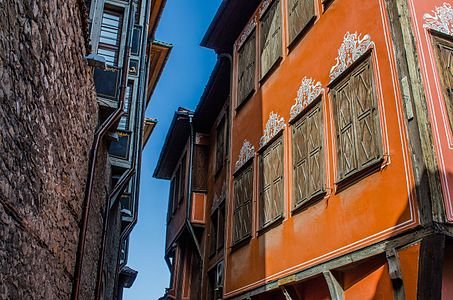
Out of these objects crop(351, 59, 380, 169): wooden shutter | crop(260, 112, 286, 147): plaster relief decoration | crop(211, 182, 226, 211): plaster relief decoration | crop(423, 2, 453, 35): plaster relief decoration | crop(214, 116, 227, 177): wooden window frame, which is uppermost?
crop(214, 116, 227, 177): wooden window frame

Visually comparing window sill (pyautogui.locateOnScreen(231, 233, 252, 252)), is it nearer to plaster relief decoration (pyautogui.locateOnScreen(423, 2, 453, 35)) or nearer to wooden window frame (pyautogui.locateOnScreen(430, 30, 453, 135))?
wooden window frame (pyautogui.locateOnScreen(430, 30, 453, 135))

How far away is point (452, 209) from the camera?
4734 millimetres

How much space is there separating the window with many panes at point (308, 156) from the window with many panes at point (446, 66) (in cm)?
194

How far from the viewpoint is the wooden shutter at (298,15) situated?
814cm

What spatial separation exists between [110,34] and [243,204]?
4615 millimetres

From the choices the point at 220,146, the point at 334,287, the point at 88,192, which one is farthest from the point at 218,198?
the point at 334,287

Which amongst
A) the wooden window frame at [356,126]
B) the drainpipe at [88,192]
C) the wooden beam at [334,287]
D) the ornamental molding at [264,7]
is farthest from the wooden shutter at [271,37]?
the wooden beam at [334,287]

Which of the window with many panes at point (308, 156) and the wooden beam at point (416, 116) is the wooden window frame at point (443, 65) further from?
the window with many panes at point (308, 156)

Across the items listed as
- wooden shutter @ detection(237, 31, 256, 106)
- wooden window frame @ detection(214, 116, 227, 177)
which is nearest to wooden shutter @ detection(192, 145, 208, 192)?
wooden window frame @ detection(214, 116, 227, 177)

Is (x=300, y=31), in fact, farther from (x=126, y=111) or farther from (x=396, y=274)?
(x=126, y=111)

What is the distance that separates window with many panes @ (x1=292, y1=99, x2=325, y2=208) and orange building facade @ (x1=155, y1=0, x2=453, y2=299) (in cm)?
3

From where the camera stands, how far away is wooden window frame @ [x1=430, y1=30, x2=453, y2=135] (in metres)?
5.30

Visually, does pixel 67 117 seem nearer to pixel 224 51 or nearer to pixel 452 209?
pixel 452 209

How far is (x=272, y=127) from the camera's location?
894cm
